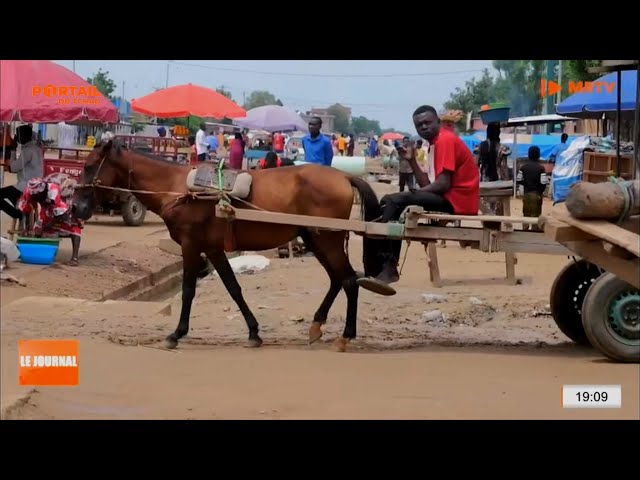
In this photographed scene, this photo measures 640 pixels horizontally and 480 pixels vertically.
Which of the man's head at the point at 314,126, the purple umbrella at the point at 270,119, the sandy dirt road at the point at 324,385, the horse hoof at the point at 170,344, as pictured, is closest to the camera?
the sandy dirt road at the point at 324,385

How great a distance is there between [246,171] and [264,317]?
2.01 meters

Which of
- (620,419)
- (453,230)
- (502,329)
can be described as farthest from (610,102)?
(620,419)

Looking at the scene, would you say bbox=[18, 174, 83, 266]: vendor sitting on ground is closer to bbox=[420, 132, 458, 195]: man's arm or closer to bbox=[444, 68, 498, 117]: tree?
bbox=[420, 132, 458, 195]: man's arm

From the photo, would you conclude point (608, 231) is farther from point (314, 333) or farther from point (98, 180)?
point (98, 180)

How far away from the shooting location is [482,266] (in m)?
12.6

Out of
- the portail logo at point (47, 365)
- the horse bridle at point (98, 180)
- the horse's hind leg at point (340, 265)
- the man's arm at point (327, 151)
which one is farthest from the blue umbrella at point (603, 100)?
the portail logo at point (47, 365)

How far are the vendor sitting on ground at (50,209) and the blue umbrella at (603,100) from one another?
5.77 metres

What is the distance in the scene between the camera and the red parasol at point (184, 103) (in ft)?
56.7

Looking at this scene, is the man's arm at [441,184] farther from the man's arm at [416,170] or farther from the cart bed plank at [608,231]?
the cart bed plank at [608,231]

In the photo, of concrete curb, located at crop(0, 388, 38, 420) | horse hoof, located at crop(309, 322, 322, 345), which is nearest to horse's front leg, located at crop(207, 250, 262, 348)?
horse hoof, located at crop(309, 322, 322, 345)

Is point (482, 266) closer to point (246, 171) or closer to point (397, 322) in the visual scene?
point (397, 322)

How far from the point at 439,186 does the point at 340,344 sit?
1.57m

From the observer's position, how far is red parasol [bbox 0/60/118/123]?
10484mm

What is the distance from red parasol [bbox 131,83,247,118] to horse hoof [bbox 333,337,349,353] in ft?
34.4
